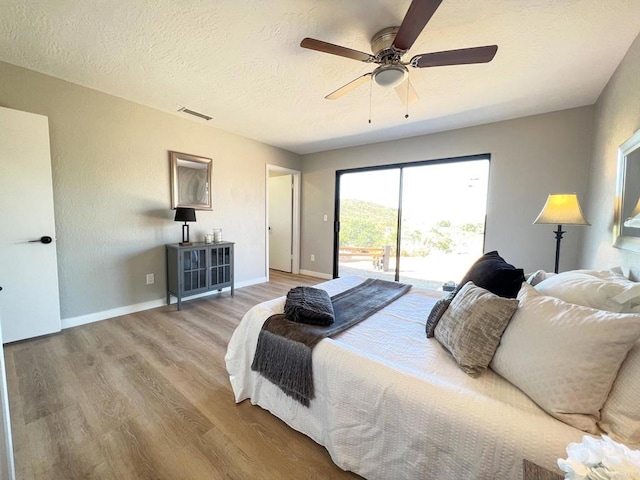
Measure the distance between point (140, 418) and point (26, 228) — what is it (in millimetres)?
2122

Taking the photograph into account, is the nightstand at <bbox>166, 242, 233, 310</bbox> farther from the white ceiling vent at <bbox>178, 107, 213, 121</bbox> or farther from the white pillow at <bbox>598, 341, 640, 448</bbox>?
the white pillow at <bbox>598, 341, 640, 448</bbox>

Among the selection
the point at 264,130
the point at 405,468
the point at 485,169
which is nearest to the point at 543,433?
the point at 405,468

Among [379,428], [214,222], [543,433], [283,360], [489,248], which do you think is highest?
[214,222]

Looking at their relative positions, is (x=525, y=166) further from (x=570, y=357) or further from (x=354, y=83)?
(x=570, y=357)

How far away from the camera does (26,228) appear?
7.50ft

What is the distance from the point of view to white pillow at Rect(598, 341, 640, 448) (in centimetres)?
77

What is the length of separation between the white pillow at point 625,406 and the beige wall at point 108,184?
3902 mm

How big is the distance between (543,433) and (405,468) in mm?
536

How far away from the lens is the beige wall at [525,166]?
2.85 meters

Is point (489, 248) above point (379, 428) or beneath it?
above

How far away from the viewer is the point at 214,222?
3801 millimetres

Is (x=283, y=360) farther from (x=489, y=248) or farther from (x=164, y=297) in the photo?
(x=489, y=248)

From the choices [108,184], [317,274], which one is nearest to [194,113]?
[108,184]

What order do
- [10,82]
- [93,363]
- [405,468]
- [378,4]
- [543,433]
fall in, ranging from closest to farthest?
[543,433]
[405,468]
[378,4]
[93,363]
[10,82]
